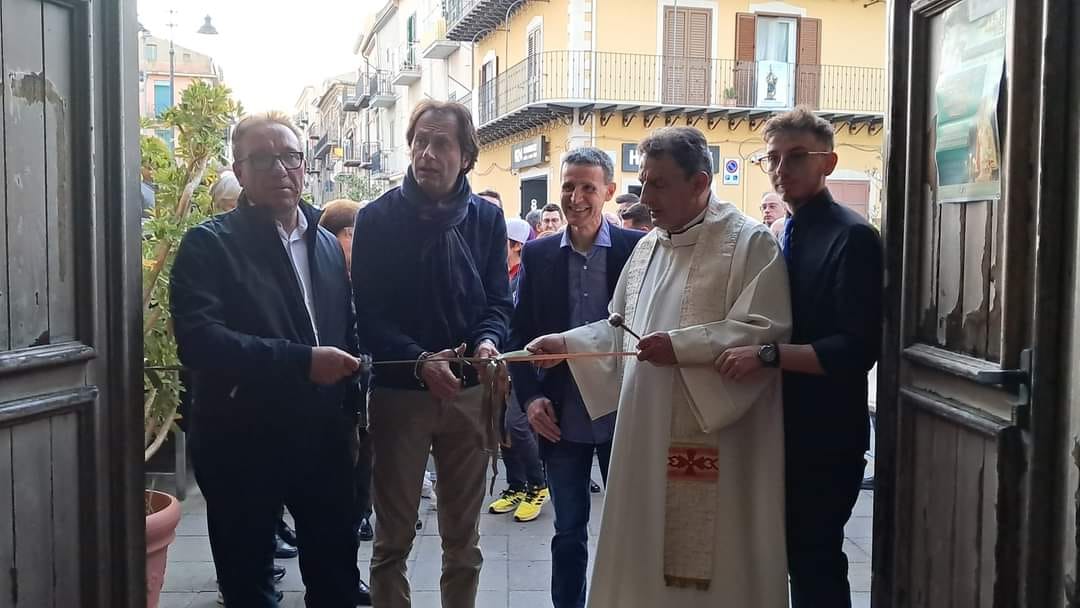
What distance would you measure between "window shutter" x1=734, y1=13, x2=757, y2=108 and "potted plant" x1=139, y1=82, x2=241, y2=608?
16.1 m

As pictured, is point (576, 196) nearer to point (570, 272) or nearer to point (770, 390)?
point (570, 272)

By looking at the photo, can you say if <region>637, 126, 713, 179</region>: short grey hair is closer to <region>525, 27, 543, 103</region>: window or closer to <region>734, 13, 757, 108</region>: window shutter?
<region>525, 27, 543, 103</region>: window

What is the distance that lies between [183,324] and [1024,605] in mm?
2210

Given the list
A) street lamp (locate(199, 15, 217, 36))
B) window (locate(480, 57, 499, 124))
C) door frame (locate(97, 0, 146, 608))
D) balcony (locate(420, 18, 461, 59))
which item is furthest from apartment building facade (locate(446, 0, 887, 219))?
door frame (locate(97, 0, 146, 608))

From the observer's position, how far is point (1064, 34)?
6.21ft

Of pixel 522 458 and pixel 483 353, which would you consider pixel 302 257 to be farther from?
pixel 522 458

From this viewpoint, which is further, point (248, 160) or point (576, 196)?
point (576, 196)

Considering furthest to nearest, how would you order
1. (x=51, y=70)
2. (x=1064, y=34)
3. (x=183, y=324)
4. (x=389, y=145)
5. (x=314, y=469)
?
(x=389, y=145) → (x=314, y=469) → (x=183, y=324) → (x=51, y=70) → (x=1064, y=34)

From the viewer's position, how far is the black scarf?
295 cm

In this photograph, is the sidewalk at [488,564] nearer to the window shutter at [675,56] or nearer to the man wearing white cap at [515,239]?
the man wearing white cap at [515,239]

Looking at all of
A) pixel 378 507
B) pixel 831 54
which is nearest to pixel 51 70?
pixel 378 507

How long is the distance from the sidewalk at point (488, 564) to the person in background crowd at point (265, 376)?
1137 mm

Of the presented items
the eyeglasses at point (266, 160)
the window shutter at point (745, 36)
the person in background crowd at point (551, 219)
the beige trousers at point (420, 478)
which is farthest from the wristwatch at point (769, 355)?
the window shutter at point (745, 36)

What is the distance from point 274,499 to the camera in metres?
2.69
